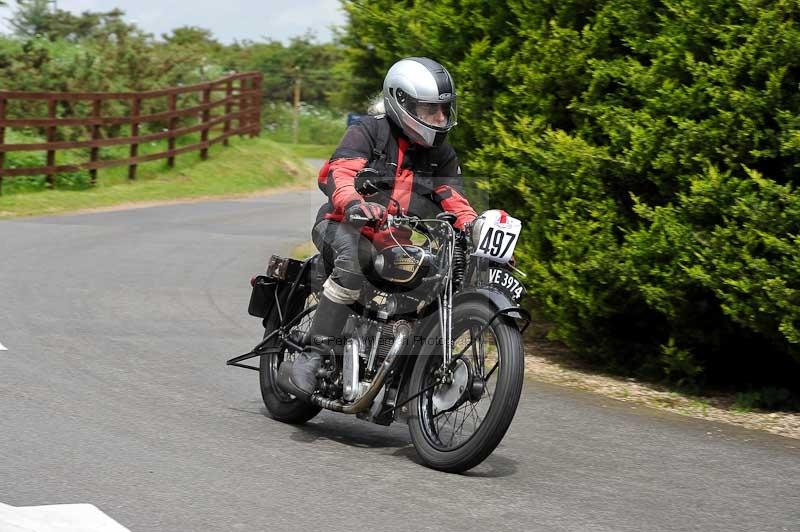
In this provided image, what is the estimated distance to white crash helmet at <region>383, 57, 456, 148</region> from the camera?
20.5 feet

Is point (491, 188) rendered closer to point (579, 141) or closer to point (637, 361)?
point (579, 141)

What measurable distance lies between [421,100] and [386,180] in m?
0.51

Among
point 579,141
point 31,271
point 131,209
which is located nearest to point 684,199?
point 579,141

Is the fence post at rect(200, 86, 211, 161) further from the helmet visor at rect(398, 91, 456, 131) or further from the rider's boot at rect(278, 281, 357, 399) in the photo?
the helmet visor at rect(398, 91, 456, 131)

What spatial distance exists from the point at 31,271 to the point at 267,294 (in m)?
6.13

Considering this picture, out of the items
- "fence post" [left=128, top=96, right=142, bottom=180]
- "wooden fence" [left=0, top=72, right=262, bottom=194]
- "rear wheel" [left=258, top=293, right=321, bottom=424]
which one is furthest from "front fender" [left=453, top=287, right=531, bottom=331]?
"fence post" [left=128, top=96, right=142, bottom=180]

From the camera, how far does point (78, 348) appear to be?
28.9 feet

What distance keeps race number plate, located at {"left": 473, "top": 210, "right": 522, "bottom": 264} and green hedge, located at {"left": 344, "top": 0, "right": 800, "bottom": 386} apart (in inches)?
84.2

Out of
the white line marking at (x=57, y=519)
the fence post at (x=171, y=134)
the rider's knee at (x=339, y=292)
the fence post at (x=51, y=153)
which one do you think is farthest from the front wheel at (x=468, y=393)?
the fence post at (x=171, y=134)

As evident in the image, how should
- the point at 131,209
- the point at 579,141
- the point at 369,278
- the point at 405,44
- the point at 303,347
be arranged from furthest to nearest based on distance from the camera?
the point at 131,209
the point at 405,44
the point at 579,141
the point at 303,347
the point at 369,278

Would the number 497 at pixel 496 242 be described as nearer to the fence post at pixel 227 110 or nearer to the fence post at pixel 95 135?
the fence post at pixel 95 135

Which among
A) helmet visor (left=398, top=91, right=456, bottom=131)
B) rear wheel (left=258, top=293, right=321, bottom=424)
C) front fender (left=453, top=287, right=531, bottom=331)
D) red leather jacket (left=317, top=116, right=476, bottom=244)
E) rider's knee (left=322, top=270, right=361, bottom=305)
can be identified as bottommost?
rear wheel (left=258, top=293, right=321, bottom=424)

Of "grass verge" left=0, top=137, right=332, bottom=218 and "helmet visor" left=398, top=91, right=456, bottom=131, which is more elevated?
"helmet visor" left=398, top=91, right=456, bottom=131

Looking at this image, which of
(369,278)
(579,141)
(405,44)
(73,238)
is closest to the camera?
(369,278)
